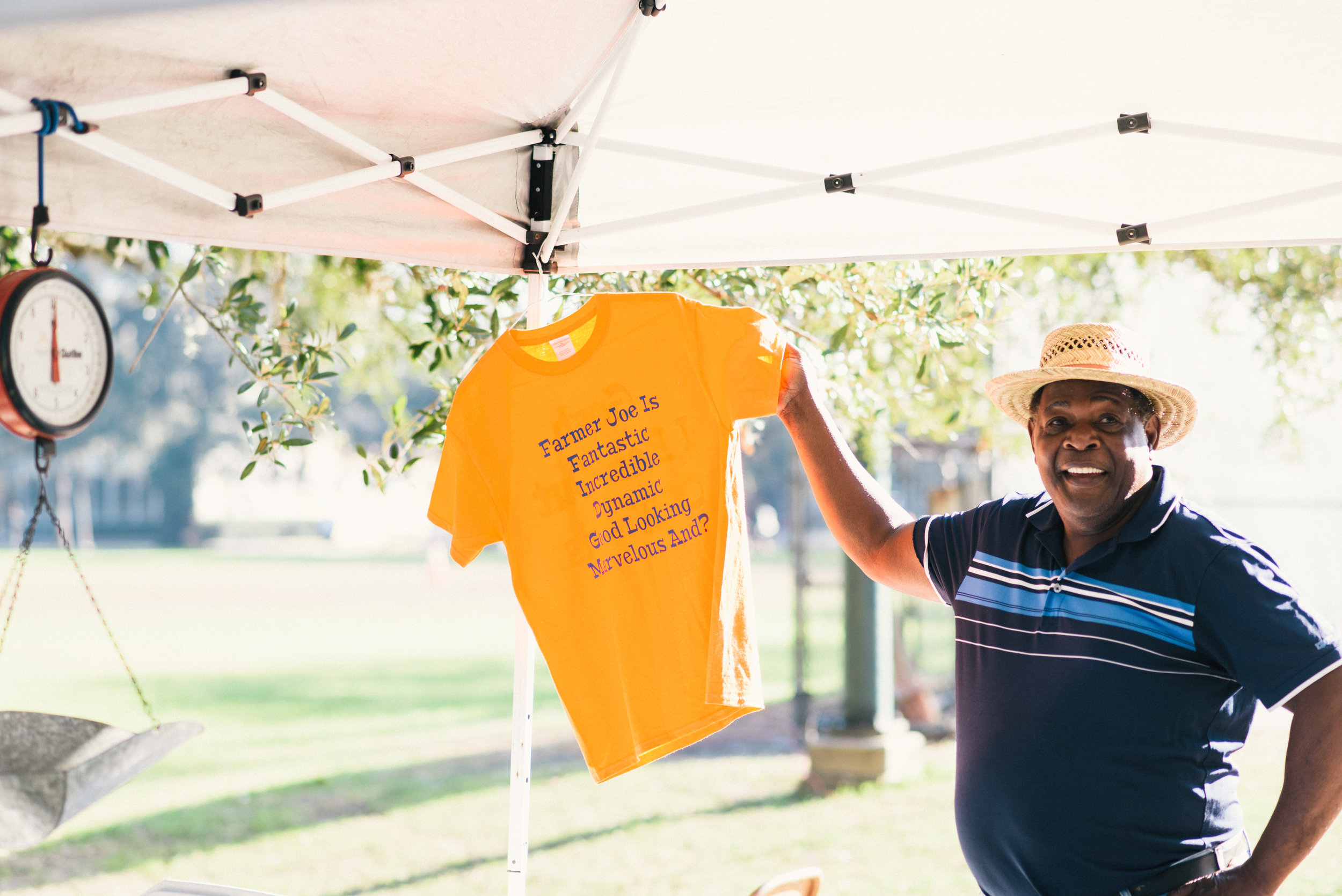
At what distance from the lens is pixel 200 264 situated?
3.87m

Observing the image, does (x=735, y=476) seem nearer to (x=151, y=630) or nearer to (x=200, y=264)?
(x=200, y=264)

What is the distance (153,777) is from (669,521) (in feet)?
25.8

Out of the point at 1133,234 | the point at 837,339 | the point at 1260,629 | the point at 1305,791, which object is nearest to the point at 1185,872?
the point at 1305,791

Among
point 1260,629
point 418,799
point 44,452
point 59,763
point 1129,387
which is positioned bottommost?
point 418,799

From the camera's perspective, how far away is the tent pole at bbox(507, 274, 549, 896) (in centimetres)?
300

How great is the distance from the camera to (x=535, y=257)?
10.1 feet

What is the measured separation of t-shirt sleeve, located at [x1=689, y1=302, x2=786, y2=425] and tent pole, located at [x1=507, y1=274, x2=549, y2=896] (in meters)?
0.60

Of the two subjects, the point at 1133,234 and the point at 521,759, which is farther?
the point at 521,759

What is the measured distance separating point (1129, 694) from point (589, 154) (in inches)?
68.5

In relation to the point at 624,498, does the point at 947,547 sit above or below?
below

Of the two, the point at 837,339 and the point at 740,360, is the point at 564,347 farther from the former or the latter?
the point at 837,339

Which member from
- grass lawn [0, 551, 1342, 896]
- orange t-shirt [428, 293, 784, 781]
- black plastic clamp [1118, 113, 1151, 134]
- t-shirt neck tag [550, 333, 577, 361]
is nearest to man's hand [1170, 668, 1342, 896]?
orange t-shirt [428, 293, 784, 781]

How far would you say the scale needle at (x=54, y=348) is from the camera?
2082mm

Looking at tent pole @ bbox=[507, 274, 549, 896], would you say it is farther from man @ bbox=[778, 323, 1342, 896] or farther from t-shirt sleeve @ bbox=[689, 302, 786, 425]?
man @ bbox=[778, 323, 1342, 896]
